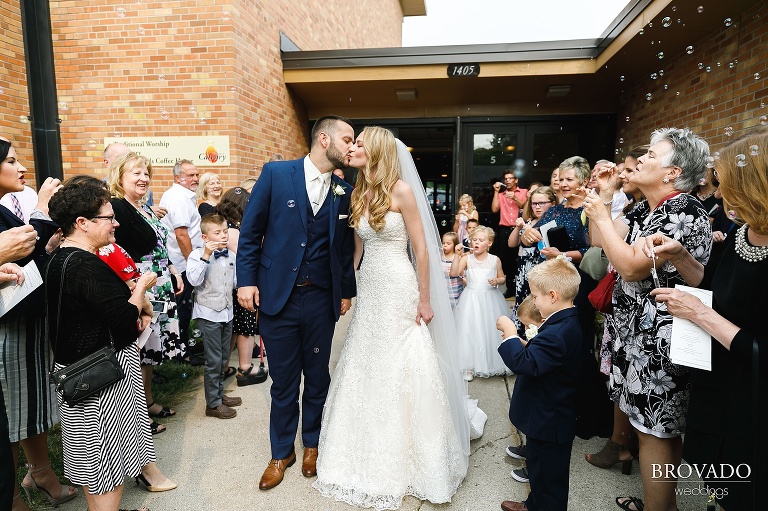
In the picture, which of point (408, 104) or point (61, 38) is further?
point (408, 104)

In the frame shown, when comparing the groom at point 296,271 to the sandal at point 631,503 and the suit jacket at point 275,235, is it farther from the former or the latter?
the sandal at point 631,503

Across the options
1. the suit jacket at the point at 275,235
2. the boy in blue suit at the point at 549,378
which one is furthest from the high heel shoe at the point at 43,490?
the boy in blue suit at the point at 549,378

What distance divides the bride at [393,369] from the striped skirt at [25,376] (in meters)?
1.61

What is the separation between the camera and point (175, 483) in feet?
9.25

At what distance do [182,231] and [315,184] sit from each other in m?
2.26

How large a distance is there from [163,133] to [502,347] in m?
6.38

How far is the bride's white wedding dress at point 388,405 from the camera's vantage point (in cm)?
263

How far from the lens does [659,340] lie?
7.03 feet

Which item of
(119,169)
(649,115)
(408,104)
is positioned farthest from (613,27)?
(119,169)

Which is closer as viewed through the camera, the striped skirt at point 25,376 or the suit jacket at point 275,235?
the striped skirt at point 25,376

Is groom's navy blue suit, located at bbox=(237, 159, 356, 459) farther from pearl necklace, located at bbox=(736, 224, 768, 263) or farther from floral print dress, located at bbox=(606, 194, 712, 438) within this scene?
pearl necklace, located at bbox=(736, 224, 768, 263)

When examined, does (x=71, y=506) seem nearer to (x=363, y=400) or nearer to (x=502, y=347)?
(x=363, y=400)

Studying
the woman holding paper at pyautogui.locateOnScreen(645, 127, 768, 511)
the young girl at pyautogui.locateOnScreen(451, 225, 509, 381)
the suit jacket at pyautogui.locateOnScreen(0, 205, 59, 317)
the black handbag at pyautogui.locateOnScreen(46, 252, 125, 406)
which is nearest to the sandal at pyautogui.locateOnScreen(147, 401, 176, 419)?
the suit jacket at pyautogui.locateOnScreen(0, 205, 59, 317)

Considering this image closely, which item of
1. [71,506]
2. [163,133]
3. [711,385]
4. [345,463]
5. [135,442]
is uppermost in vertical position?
[163,133]
